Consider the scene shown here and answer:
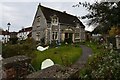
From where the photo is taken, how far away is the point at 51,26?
1411 inches

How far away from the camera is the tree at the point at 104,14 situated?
4730 mm

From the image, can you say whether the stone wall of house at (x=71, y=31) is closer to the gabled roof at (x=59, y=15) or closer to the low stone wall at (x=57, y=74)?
the gabled roof at (x=59, y=15)

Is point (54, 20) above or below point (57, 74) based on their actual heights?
above

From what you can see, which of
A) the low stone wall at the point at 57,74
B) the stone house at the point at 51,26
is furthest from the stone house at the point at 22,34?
the low stone wall at the point at 57,74

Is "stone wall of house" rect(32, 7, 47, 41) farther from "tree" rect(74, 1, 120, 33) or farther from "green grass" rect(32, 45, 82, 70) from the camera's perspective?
"tree" rect(74, 1, 120, 33)

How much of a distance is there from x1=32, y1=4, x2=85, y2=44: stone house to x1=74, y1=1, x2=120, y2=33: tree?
1152 inches

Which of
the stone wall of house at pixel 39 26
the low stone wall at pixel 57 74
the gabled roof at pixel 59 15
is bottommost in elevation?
the low stone wall at pixel 57 74

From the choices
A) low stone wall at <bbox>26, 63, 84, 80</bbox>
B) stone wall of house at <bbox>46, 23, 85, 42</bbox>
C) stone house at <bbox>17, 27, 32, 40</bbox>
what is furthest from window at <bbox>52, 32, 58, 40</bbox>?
low stone wall at <bbox>26, 63, 84, 80</bbox>

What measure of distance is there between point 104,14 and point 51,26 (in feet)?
102

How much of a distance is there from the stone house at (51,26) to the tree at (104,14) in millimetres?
29271

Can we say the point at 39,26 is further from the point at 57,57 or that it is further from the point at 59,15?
the point at 57,57

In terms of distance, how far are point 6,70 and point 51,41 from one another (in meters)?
29.8

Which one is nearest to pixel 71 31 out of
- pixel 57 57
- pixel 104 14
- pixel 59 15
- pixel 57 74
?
pixel 59 15

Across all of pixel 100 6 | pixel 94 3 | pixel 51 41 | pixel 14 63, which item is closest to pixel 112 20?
pixel 100 6
